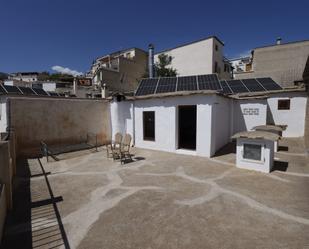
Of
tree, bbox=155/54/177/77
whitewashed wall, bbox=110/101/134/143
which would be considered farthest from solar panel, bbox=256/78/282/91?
tree, bbox=155/54/177/77

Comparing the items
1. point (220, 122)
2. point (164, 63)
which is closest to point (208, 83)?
point (220, 122)

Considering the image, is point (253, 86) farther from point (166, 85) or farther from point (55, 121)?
point (55, 121)

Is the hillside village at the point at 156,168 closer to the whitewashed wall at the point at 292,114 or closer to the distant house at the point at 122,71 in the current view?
the whitewashed wall at the point at 292,114

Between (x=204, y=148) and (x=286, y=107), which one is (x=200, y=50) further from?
(x=204, y=148)

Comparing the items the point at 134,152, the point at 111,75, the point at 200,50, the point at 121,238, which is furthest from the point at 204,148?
the point at 200,50

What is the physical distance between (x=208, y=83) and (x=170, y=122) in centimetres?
317

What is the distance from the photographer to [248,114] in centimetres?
1259

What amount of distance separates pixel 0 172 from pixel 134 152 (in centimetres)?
638

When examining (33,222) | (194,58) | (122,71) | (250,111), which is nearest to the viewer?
(33,222)

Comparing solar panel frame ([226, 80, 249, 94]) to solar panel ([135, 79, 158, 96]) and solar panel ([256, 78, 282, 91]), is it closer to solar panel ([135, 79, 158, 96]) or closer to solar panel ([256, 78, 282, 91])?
solar panel ([256, 78, 282, 91])

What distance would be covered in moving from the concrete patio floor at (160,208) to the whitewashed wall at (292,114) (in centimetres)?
650

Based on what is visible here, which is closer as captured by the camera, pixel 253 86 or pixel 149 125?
pixel 149 125

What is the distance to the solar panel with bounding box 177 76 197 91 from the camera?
10408 mm

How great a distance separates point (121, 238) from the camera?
3357 mm
